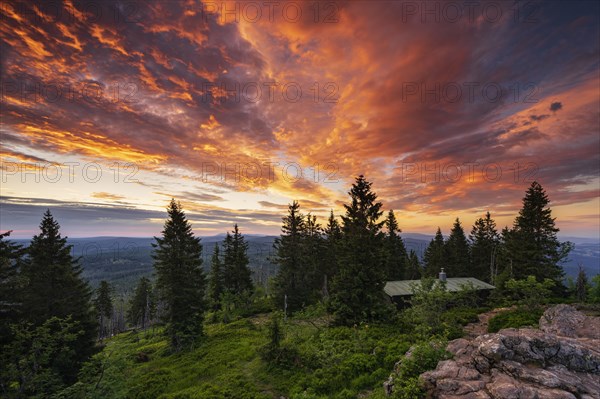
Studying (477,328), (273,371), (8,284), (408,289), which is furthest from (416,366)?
(408,289)

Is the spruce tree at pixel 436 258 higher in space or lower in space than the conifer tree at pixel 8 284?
lower

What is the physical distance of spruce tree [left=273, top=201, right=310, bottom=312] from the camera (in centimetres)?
3241

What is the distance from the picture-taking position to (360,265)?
68.5 ft

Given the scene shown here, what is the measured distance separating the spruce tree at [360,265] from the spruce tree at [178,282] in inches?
620

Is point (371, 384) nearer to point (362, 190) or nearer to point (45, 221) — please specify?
point (362, 190)

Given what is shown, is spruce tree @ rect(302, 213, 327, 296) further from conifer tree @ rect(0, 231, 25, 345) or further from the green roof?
conifer tree @ rect(0, 231, 25, 345)

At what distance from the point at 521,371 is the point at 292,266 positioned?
90.4 ft

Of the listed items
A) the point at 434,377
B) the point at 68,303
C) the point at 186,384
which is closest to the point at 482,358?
the point at 434,377

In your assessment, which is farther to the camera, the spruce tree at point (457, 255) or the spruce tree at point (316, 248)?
the spruce tree at point (457, 255)

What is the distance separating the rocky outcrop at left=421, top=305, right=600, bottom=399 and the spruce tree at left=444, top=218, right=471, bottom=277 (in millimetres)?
44034

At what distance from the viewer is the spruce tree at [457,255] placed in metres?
47.3

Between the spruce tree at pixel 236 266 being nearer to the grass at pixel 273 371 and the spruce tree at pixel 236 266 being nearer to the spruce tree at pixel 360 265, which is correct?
the grass at pixel 273 371

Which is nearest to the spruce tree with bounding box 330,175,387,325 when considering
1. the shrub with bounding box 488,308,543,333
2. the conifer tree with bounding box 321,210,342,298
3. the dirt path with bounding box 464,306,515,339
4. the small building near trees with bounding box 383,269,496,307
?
the dirt path with bounding box 464,306,515,339

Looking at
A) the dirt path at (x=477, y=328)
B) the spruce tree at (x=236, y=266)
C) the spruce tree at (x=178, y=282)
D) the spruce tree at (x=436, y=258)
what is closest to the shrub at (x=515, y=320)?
the dirt path at (x=477, y=328)
